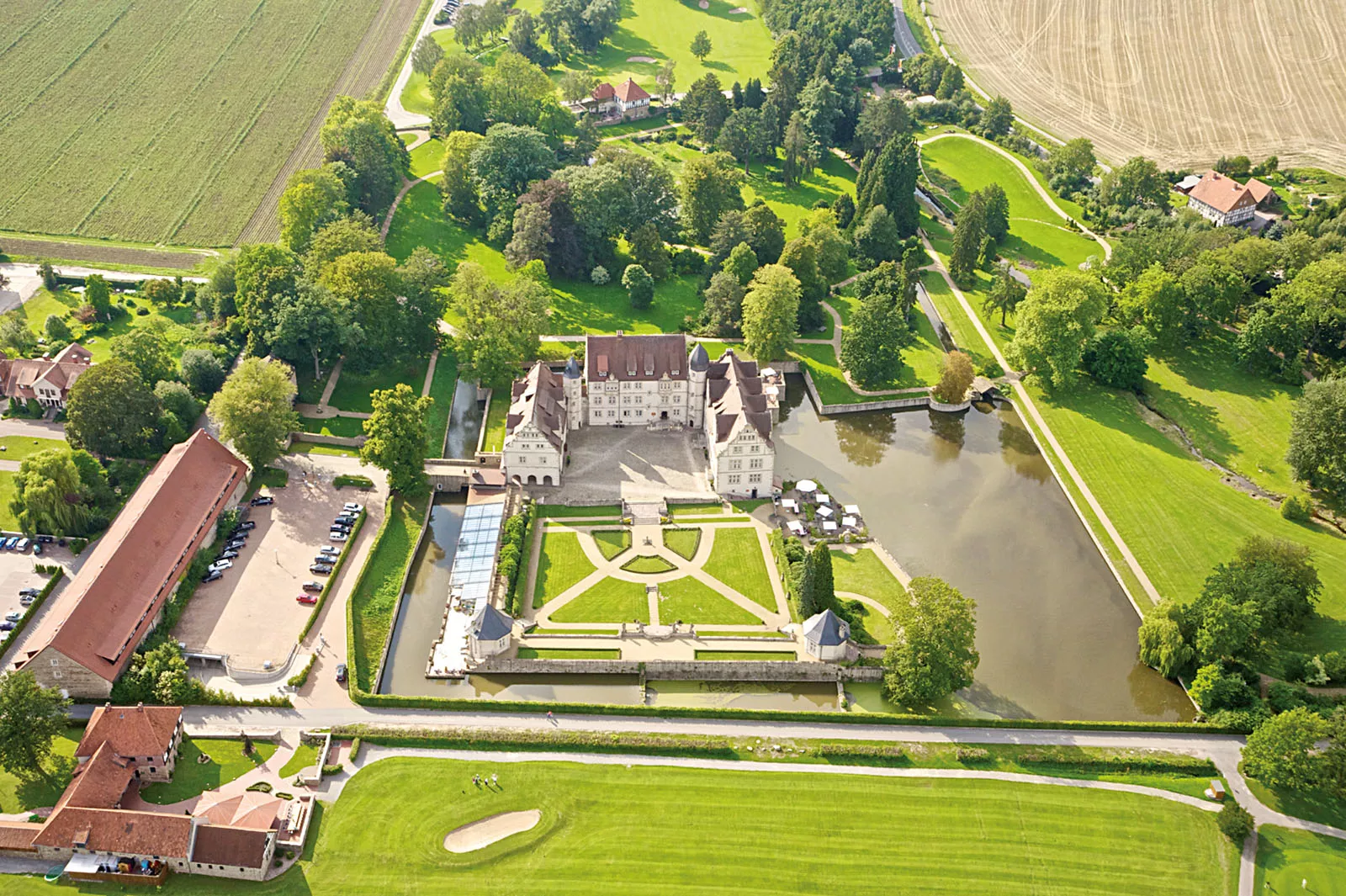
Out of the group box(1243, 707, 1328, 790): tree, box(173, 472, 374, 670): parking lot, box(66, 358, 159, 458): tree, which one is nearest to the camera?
box(1243, 707, 1328, 790): tree

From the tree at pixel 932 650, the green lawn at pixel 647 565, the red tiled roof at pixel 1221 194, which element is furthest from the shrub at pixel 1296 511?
the red tiled roof at pixel 1221 194

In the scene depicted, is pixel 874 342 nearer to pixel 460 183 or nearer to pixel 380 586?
pixel 380 586

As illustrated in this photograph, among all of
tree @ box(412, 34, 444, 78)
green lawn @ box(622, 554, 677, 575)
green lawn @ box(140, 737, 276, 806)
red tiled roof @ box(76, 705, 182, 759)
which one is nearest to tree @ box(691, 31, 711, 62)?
tree @ box(412, 34, 444, 78)

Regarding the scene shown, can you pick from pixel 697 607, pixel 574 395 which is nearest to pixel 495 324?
pixel 574 395

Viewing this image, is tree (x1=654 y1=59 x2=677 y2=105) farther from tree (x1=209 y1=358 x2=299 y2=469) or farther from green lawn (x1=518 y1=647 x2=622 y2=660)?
green lawn (x1=518 y1=647 x2=622 y2=660)

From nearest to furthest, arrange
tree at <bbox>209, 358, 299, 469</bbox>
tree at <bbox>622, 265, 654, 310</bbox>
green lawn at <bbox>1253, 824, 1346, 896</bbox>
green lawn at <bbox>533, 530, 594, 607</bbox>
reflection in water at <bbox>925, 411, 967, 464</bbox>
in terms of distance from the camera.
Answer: green lawn at <bbox>1253, 824, 1346, 896</bbox> → green lawn at <bbox>533, 530, 594, 607</bbox> → tree at <bbox>209, 358, 299, 469</bbox> → reflection in water at <bbox>925, 411, 967, 464</bbox> → tree at <bbox>622, 265, 654, 310</bbox>

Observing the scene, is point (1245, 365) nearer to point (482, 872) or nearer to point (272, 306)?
point (482, 872)
